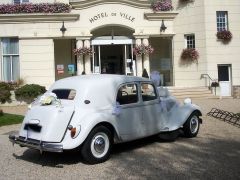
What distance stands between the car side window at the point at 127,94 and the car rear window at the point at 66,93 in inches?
38.7

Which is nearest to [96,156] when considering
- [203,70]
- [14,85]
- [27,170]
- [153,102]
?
[27,170]

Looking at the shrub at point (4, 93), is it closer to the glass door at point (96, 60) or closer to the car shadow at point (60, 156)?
the glass door at point (96, 60)

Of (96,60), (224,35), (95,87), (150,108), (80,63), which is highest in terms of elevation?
(224,35)

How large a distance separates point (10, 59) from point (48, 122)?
15391mm

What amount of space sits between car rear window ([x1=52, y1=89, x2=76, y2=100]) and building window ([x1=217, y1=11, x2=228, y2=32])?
673 inches

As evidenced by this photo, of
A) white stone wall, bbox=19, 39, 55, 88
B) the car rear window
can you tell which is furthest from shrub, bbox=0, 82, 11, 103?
the car rear window

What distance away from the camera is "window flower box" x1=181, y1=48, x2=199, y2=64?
74.9 feet

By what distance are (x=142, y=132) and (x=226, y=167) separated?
2.27m

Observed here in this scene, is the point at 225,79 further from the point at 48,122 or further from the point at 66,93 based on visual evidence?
the point at 48,122

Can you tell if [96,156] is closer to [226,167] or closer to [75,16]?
[226,167]

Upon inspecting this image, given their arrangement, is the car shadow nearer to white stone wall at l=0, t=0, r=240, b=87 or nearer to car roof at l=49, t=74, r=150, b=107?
car roof at l=49, t=74, r=150, b=107

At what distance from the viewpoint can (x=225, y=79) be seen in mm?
23484

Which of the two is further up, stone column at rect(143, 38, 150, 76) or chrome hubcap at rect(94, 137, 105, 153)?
stone column at rect(143, 38, 150, 76)

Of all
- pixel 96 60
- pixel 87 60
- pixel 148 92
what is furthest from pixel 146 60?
pixel 148 92
